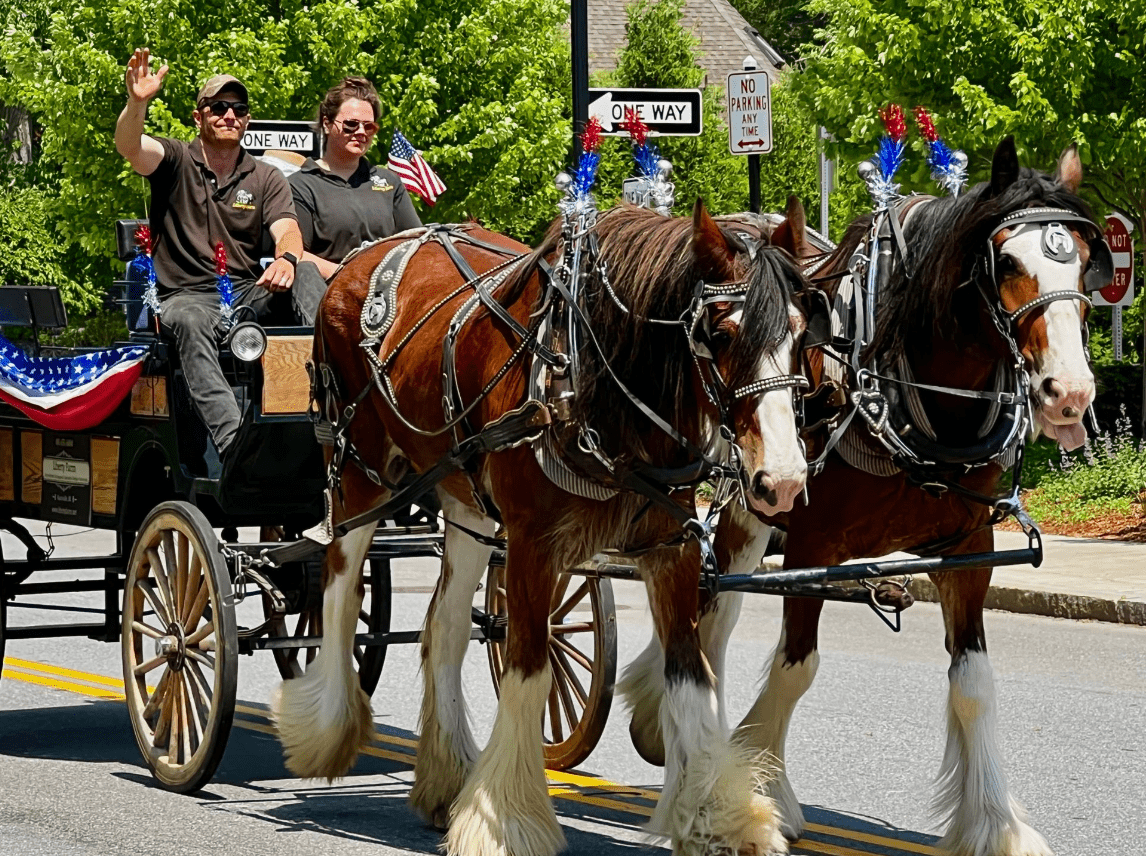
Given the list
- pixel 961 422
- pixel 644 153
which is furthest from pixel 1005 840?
pixel 644 153

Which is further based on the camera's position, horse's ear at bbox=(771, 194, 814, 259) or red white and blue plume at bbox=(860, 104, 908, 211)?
red white and blue plume at bbox=(860, 104, 908, 211)

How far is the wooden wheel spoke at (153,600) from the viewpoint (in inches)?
285

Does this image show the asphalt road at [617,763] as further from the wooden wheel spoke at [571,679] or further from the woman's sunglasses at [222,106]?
the woman's sunglasses at [222,106]

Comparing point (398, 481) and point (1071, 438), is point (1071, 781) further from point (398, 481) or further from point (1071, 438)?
Result: point (398, 481)

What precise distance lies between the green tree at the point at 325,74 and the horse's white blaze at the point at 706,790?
18.7 m

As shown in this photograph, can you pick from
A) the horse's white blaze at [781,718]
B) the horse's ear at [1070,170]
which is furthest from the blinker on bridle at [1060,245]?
the horse's white blaze at [781,718]

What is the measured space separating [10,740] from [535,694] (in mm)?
3441

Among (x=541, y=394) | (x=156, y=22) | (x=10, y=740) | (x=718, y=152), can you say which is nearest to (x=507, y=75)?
(x=156, y=22)

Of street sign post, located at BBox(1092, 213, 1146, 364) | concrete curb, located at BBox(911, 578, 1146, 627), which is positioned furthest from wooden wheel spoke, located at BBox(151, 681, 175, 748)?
street sign post, located at BBox(1092, 213, 1146, 364)

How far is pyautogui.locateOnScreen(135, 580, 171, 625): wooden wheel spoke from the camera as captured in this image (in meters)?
7.24

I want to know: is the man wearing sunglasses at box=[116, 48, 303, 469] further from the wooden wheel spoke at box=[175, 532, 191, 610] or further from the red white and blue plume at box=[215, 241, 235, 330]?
the wooden wheel spoke at box=[175, 532, 191, 610]

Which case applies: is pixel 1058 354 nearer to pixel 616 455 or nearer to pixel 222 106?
pixel 616 455

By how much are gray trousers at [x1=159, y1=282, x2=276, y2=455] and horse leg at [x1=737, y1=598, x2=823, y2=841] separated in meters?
2.42

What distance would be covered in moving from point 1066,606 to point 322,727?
648 centimetres
